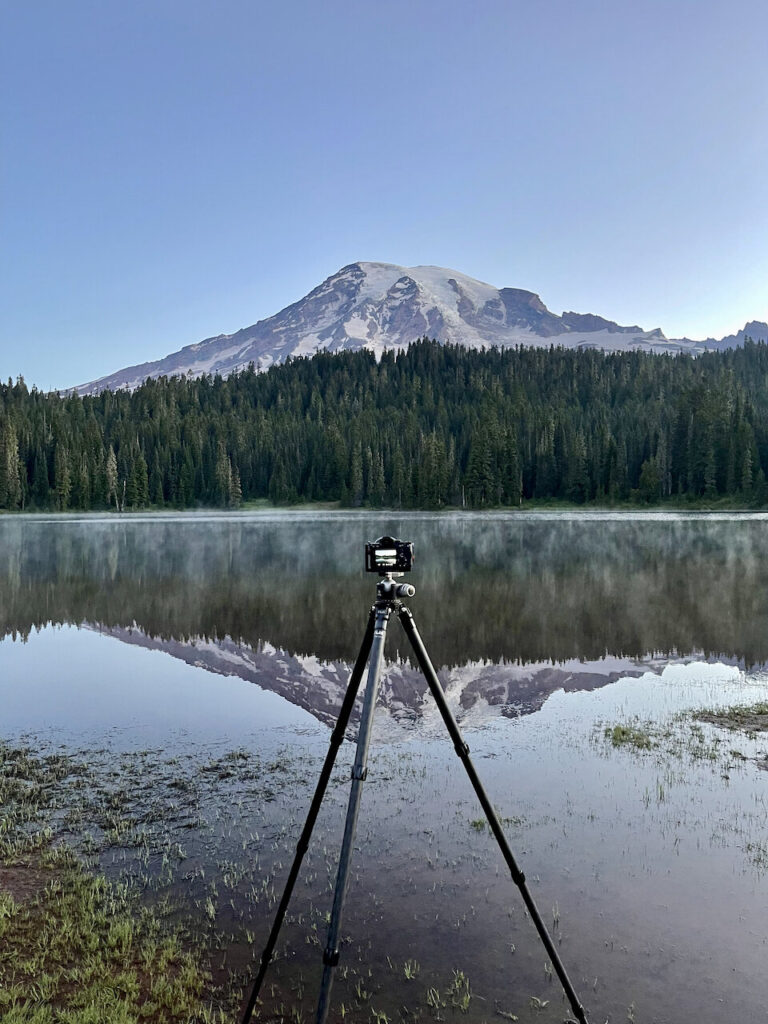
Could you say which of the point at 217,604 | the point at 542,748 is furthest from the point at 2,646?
the point at 542,748

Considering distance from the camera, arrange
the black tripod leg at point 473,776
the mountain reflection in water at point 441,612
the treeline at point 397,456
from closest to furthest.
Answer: the black tripod leg at point 473,776 < the mountain reflection in water at point 441,612 < the treeline at point 397,456

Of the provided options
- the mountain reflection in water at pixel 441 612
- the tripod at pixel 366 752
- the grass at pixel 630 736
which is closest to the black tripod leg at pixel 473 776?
the tripod at pixel 366 752

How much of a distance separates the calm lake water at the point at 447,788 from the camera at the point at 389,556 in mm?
3718

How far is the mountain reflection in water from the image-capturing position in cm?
1891

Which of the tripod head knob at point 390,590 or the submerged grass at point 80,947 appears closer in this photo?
the tripod head knob at point 390,590

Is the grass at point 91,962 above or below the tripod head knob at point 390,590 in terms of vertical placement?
below

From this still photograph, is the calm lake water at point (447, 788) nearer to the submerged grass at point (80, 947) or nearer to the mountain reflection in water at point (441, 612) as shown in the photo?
the mountain reflection in water at point (441, 612)

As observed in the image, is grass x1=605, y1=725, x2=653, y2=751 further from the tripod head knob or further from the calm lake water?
the tripod head knob

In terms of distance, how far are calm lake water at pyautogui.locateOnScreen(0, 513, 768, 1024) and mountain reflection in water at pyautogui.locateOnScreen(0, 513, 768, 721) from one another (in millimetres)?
181

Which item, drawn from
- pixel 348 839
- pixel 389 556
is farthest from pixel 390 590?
pixel 348 839

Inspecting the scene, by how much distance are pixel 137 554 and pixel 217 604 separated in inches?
1023

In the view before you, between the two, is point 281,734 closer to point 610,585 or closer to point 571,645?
point 571,645

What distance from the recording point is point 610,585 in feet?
113

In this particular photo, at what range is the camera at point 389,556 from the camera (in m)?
5.32
